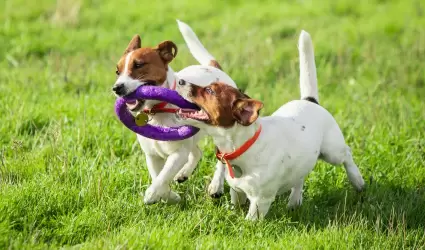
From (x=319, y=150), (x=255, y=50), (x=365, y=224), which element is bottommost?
(x=365, y=224)

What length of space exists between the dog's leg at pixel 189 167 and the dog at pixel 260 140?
0.27 meters

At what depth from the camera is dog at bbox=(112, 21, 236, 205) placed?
5672 mm

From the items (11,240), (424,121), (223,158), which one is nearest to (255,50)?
(424,121)

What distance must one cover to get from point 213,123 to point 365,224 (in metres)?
1.48

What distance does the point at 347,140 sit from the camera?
7.70m

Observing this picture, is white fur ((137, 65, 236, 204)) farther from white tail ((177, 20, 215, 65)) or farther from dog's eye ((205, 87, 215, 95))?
white tail ((177, 20, 215, 65))

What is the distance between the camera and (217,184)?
239 inches

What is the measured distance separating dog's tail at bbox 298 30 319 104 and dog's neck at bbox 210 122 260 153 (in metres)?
1.23

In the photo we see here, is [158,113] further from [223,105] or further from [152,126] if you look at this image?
[223,105]

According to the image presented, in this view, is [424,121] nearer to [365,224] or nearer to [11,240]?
[365,224]

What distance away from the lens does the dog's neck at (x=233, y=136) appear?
5402mm

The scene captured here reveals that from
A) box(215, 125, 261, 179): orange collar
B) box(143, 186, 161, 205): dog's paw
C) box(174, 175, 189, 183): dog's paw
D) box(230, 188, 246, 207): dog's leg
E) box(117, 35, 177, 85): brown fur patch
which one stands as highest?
box(117, 35, 177, 85): brown fur patch

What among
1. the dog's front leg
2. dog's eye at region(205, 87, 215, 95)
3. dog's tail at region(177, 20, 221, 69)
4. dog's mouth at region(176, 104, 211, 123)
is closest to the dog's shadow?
the dog's front leg

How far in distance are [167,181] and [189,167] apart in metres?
0.40
